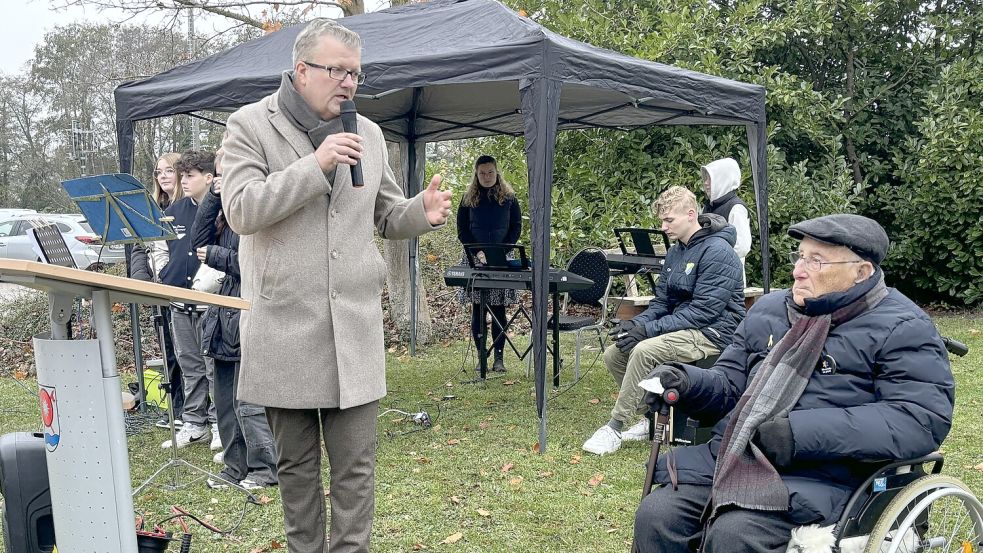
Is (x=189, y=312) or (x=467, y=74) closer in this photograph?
(x=467, y=74)

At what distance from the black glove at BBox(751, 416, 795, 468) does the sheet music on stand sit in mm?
3224

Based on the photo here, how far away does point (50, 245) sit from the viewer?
4.07 m

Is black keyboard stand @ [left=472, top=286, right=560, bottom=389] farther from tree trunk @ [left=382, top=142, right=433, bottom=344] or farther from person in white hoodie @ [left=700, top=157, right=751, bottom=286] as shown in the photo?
tree trunk @ [left=382, top=142, right=433, bottom=344]

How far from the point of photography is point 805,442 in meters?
2.48

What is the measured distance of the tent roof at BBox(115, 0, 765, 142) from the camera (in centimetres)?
502

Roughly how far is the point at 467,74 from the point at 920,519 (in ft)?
11.2

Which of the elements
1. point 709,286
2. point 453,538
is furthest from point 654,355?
point 453,538

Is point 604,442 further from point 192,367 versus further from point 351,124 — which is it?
point 351,124

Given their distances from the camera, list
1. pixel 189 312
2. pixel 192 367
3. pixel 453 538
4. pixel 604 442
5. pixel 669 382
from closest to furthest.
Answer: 1. pixel 669 382
2. pixel 453 538
3. pixel 604 442
4. pixel 189 312
5. pixel 192 367

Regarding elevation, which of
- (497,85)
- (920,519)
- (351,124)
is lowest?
(920,519)

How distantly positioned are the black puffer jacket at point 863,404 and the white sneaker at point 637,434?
8.24ft

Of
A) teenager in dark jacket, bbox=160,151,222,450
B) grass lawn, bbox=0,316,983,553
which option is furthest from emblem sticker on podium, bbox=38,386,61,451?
teenager in dark jacket, bbox=160,151,222,450

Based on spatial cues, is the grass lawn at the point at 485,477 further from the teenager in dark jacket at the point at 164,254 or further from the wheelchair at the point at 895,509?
the wheelchair at the point at 895,509

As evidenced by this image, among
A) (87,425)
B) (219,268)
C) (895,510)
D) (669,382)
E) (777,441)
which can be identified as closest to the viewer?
(87,425)
